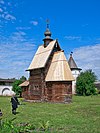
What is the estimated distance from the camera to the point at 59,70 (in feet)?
107

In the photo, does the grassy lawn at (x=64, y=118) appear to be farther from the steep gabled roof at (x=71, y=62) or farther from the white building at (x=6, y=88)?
the steep gabled roof at (x=71, y=62)

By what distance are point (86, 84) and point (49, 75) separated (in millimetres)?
30403

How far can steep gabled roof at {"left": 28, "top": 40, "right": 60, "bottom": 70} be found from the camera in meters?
35.0

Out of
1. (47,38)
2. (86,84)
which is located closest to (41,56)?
(47,38)

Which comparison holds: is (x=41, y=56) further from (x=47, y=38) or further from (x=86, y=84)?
(x=86, y=84)

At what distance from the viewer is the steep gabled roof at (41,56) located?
35.0 metres

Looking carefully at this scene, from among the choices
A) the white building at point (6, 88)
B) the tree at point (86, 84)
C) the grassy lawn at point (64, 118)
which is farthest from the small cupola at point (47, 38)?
the white building at point (6, 88)

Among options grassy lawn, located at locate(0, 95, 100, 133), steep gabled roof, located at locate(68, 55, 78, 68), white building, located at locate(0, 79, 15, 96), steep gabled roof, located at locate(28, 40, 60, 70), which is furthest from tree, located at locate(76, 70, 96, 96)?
grassy lawn, located at locate(0, 95, 100, 133)

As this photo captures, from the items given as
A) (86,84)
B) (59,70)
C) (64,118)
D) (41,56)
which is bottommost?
(64,118)

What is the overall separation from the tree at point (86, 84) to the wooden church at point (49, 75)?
25.7m

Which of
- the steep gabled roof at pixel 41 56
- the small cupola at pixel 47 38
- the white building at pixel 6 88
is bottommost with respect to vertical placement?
the white building at pixel 6 88

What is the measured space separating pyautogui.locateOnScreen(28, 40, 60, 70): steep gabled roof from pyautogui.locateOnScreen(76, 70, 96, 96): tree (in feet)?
86.5

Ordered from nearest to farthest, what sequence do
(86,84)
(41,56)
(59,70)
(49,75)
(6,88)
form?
(59,70) → (49,75) → (41,56) → (86,84) → (6,88)

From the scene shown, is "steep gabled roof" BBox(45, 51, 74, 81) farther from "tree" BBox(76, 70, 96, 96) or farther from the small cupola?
"tree" BBox(76, 70, 96, 96)
